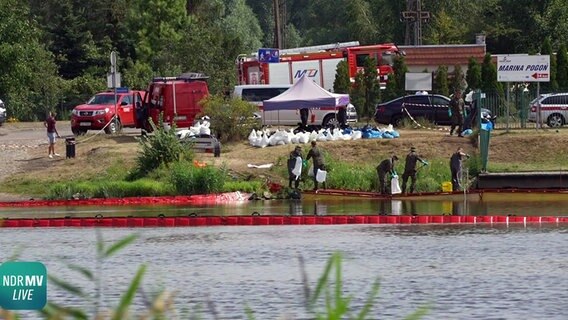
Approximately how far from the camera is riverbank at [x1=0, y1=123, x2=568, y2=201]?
42344 millimetres

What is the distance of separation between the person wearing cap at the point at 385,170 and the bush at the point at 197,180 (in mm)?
4913

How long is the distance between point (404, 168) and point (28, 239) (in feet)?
44.8

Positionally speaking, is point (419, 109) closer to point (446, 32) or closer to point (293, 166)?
point (293, 166)

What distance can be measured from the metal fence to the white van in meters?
5.52

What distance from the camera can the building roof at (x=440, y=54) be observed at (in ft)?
210

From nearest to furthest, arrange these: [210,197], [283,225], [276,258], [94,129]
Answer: [276,258], [283,225], [210,197], [94,129]

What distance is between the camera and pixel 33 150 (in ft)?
163

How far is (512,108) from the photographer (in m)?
51.2

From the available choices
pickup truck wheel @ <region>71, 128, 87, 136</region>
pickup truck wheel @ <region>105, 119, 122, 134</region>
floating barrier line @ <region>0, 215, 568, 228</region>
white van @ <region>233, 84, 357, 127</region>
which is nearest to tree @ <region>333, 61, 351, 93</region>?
white van @ <region>233, 84, 357, 127</region>

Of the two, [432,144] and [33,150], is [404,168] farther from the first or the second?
[33,150]

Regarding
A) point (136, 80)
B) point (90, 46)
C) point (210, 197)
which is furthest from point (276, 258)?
point (90, 46)

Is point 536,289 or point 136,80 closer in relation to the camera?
point 536,289

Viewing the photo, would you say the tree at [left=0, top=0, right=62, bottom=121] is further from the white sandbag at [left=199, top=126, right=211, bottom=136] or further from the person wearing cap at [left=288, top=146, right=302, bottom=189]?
the person wearing cap at [left=288, top=146, right=302, bottom=189]

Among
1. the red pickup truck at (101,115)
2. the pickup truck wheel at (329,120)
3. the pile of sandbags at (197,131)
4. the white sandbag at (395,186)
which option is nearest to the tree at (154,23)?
the red pickup truck at (101,115)
